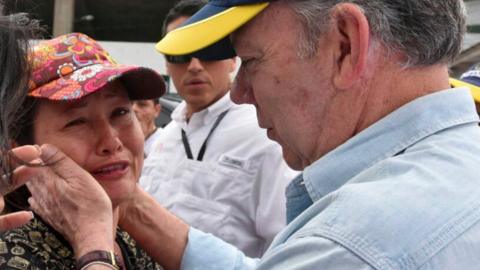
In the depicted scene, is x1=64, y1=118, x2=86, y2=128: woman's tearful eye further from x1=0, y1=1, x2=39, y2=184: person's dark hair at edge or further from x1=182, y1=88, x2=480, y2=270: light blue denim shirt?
x1=182, y1=88, x2=480, y2=270: light blue denim shirt

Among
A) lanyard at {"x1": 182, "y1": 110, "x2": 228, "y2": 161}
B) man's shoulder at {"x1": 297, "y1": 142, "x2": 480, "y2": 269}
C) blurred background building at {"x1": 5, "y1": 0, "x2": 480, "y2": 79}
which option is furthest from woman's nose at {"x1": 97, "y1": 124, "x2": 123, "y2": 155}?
blurred background building at {"x1": 5, "y1": 0, "x2": 480, "y2": 79}

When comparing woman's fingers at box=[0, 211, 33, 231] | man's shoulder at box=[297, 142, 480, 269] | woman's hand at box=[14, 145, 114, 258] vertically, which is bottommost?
woman's hand at box=[14, 145, 114, 258]

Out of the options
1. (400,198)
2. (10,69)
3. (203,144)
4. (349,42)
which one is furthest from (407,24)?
(203,144)

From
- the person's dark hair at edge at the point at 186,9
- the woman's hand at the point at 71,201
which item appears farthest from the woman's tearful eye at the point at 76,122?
the person's dark hair at edge at the point at 186,9

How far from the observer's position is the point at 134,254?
6.58 ft

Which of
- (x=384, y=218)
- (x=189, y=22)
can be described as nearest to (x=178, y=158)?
(x=189, y=22)

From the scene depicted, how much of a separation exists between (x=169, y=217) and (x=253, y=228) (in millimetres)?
Result: 1113

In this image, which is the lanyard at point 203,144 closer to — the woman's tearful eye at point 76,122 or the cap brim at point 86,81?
the cap brim at point 86,81

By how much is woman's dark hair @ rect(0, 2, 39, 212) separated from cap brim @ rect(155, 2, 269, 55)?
13.6 inches

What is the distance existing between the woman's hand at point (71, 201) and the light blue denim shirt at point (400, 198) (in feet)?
2.23

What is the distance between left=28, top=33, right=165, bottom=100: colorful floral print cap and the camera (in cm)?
184

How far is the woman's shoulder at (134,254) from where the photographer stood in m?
1.99

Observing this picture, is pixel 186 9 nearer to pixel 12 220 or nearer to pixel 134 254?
pixel 134 254

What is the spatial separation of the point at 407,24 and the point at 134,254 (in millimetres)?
1137
